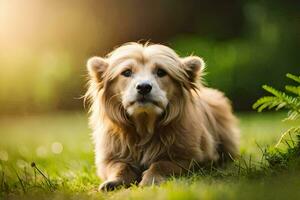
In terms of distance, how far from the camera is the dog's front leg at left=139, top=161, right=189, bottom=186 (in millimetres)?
5445

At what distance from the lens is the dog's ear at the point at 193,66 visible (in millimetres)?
6035

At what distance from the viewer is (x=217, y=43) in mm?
13781

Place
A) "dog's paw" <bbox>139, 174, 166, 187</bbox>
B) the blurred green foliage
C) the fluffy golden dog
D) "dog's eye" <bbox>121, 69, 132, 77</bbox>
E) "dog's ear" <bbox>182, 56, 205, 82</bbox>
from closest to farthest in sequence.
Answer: "dog's paw" <bbox>139, 174, 166, 187</bbox>
the fluffy golden dog
"dog's eye" <bbox>121, 69, 132, 77</bbox>
"dog's ear" <bbox>182, 56, 205, 82</bbox>
the blurred green foliage

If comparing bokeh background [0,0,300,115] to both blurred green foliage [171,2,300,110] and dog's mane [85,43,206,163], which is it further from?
dog's mane [85,43,206,163]

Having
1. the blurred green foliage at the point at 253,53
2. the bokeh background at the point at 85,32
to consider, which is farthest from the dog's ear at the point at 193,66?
the bokeh background at the point at 85,32

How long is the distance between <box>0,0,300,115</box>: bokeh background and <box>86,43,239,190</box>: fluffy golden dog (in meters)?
7.42

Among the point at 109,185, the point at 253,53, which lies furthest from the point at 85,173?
the point at 253,53

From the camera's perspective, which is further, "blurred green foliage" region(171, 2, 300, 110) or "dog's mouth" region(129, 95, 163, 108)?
"blurred green foliage" region(171, 2, 300, 110)

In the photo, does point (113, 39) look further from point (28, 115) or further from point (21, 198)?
point (21, 198)

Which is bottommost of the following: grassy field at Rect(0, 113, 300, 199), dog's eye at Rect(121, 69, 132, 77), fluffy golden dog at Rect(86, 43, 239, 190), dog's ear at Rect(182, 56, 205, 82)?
grassy field at Rect(0, 113, 300, 199)

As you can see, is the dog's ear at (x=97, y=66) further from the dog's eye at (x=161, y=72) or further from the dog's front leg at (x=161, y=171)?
the dog's front leg at (x=161, y=171)

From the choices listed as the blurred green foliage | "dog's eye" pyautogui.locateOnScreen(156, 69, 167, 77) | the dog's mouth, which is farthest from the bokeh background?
the dog's mouth

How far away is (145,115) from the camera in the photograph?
5.78 m

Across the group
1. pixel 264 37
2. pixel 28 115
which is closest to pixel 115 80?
pixel 264 37
